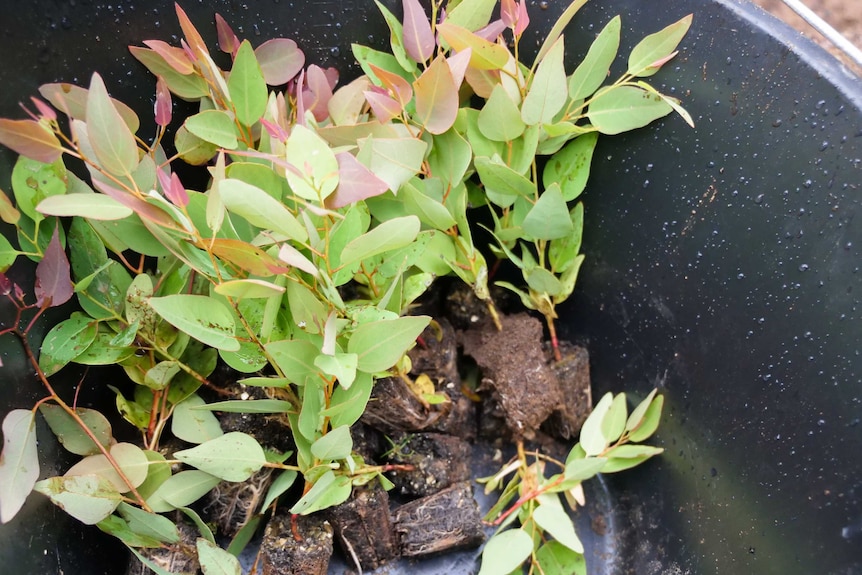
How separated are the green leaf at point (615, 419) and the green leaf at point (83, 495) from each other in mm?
564

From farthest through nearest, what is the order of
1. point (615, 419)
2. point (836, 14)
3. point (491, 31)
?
point (836, 14) → point (615, 419) → point (491, 31)

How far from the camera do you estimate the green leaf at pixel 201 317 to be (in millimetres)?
525

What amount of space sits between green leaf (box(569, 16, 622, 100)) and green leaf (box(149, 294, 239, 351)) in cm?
47

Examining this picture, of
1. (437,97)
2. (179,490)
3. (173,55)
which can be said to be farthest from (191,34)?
(179,490)

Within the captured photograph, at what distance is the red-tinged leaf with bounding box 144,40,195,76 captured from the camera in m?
0.61

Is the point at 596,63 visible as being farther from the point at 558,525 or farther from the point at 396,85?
the point at 558,525

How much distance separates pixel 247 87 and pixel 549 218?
364 millimetres

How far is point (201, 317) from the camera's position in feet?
1.80

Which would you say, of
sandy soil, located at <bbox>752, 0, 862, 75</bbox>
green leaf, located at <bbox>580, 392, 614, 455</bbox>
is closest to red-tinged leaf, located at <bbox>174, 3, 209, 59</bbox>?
green leaf, located at <bbox>580, 392, 614, 455</bbox>

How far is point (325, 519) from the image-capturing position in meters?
0.72

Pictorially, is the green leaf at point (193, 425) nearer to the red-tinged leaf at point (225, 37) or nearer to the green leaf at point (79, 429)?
the green leaf at point (79, 429)

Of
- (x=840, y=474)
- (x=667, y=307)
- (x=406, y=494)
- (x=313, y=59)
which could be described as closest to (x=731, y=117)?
(x=667, y=307)

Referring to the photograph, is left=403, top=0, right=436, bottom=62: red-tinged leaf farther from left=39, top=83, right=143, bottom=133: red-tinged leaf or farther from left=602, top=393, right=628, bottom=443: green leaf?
left=602, top=393, right=628, bottom=443: green leaf

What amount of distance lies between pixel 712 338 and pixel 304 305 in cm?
49
